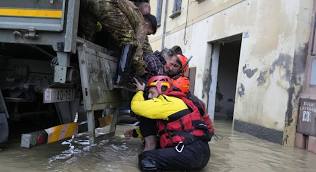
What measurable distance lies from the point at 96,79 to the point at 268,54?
15.6 feet

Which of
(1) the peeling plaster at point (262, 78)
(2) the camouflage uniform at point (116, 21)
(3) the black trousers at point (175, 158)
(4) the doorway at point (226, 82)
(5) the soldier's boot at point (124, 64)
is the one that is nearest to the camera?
(3) the black trousers at point (175, 158)

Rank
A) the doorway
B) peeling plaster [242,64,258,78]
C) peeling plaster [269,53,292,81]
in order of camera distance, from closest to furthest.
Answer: peeling plaster [269,53,292,81]
peeling plaster [242,64,258,78]
the doorway

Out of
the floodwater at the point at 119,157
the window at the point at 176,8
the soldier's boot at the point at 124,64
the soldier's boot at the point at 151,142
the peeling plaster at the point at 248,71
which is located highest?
the window at the point at 176,8

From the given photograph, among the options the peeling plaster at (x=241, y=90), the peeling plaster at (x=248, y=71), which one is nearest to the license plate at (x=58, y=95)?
the peeling plaster at (x=248, y=71)

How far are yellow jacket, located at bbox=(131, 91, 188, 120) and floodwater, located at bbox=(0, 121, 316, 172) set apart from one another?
62cm

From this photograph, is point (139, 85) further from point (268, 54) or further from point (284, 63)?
point (268, 54)

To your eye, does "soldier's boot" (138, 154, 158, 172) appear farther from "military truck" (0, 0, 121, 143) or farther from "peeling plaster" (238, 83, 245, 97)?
"peeling plaster" (238, 83, 245, 97)

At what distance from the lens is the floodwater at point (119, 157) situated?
5.07 meters

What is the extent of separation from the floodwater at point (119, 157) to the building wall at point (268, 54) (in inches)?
37.6

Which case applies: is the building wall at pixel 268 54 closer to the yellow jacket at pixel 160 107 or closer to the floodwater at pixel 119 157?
the floodwater at pixel 119 157

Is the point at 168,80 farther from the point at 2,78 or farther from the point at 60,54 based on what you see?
the point at 2,78

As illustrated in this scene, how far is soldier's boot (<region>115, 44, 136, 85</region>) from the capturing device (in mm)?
5543

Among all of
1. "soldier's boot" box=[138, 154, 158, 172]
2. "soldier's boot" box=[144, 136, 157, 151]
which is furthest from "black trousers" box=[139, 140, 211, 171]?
"soldier's boot" box=[144, 136, 157, 151]

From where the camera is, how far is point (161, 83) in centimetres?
538
